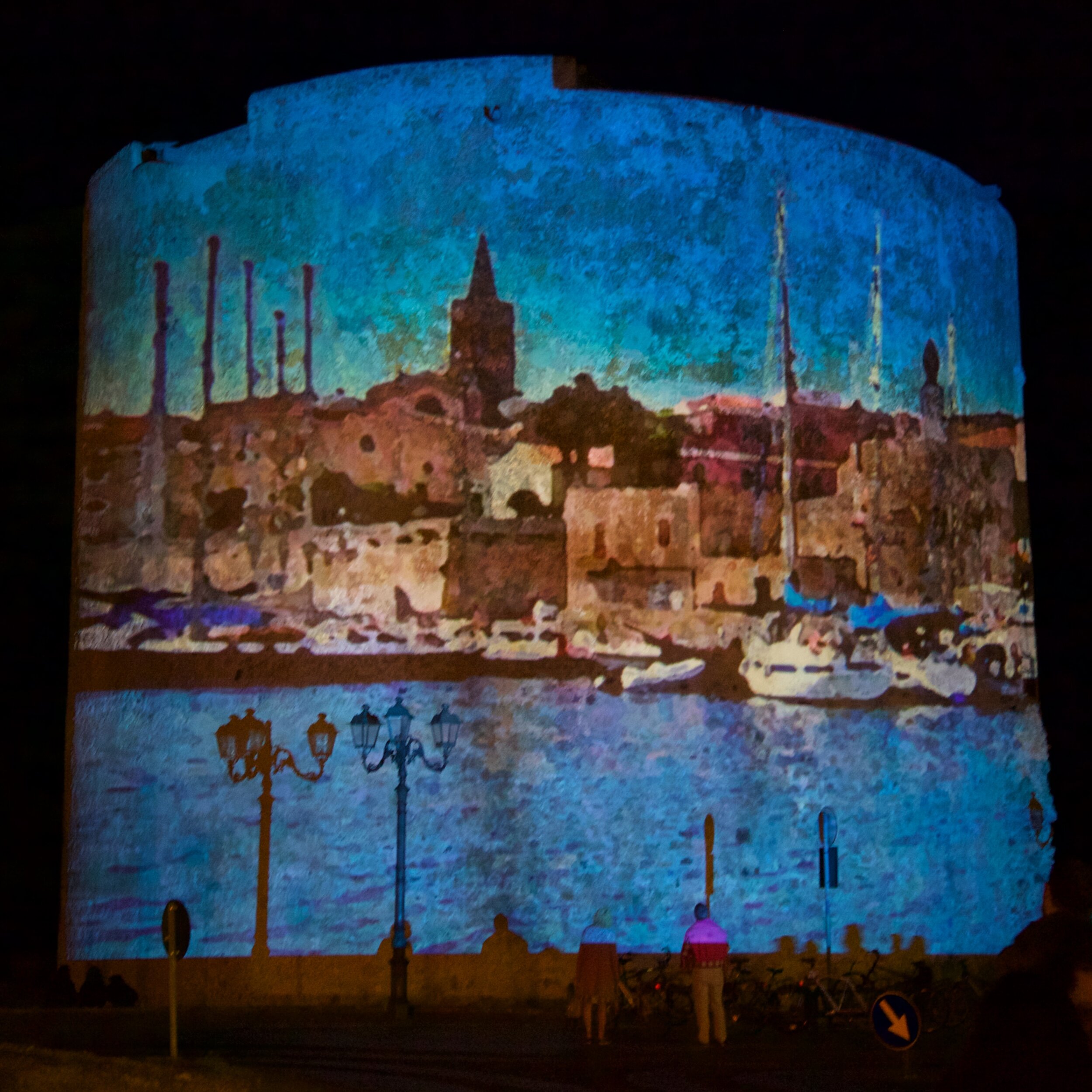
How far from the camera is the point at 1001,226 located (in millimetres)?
19562

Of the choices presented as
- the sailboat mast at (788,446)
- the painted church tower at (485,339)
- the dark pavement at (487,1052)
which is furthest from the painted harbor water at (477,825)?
the painted church tower at (485,339)

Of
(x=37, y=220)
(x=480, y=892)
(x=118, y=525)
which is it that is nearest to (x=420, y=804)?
(x=480, y=892)

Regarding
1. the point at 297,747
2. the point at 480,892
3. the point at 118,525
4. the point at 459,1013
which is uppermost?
the point at 118,525

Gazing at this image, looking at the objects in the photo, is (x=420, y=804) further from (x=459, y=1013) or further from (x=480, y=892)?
(x=459, y=1013)

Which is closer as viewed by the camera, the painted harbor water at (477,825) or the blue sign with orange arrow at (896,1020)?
the blue sign with orange arrow at (896,1020)

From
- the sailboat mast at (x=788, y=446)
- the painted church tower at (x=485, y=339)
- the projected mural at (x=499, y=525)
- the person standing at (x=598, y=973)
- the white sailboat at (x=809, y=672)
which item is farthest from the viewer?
the sailboat mast at (x=788, y=446)

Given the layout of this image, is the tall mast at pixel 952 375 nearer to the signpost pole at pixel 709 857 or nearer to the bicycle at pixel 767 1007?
the signpost pole at pixel 709 857

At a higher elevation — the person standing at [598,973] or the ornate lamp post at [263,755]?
the ornate lamp post at [263,755]

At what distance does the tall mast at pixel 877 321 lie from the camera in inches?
690

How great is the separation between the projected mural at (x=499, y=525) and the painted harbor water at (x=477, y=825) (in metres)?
0.03

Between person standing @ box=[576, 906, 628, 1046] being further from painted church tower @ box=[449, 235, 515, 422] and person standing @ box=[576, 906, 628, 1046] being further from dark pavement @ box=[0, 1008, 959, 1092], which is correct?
painted church tower @ box=[449, 235, 515, 422]

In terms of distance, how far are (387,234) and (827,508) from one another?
547 centimetres

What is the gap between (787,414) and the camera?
1694cm

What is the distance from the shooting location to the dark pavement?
9.41 metres
